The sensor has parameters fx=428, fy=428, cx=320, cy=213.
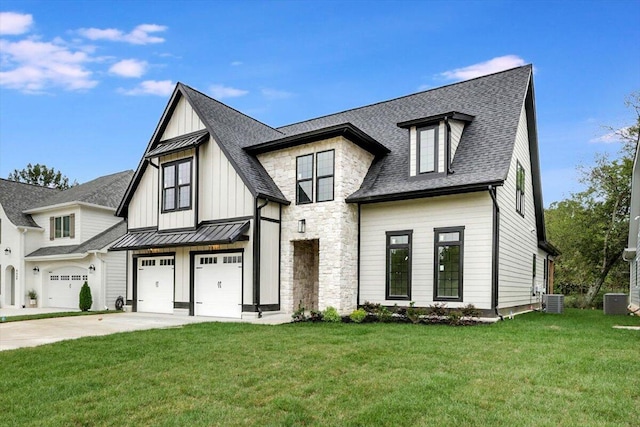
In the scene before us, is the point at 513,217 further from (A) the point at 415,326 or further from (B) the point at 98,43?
(B) the point at 98,43

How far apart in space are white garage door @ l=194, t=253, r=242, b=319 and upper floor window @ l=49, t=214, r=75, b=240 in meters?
11.2

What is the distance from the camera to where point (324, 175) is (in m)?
13.5

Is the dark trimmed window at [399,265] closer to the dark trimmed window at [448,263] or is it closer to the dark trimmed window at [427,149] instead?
the dark trimmed window at [448,263]

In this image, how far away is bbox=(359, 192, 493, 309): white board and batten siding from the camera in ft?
37.9

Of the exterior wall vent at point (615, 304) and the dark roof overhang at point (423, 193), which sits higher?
the dark roof overhang at point (423, 193)

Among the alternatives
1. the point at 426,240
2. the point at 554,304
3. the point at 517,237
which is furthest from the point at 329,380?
the point at 554,304

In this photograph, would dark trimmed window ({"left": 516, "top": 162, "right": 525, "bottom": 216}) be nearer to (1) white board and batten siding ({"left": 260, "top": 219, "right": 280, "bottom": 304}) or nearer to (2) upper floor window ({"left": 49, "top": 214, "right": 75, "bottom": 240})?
(1) white board and batten siding ({"left": 260, "top": 219, "right": 280, "bottom": 304})

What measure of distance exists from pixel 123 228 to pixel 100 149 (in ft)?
31.9

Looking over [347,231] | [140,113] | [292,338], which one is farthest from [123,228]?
[292,338]

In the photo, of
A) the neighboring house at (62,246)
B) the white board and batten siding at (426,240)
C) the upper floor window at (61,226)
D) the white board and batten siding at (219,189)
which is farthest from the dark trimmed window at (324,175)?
the upper floor window at (61,226)

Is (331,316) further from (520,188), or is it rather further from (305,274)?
(520,188)

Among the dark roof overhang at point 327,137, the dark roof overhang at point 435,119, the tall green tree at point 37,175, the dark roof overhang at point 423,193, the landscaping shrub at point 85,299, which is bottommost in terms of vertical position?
the landscaping shrub at point 85,299

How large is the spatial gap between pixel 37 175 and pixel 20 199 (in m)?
21.9

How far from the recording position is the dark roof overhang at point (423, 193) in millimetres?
11391
